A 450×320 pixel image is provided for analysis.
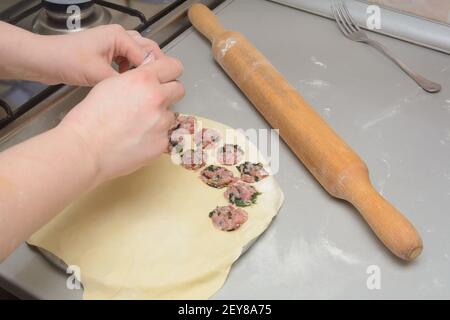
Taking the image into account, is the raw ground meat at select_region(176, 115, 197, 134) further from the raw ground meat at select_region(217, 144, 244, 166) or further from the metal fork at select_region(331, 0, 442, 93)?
the metal fork at select_region(331, 0, 442, 93)

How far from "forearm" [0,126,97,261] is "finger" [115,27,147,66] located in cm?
18

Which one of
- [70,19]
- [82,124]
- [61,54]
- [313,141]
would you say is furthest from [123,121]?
[70,19]

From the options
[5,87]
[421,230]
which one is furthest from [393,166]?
[5,87]

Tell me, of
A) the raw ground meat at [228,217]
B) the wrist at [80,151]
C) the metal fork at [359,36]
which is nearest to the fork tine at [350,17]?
the metal fork at [359,36]

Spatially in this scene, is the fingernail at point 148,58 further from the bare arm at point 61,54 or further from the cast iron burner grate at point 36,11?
the cast iron burner grate at point 36,11

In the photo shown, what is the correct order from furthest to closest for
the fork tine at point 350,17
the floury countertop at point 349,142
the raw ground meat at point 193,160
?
the fork tine at point 350,17
the raw ground meat at point 193,160
the floury countertop at point 349,142

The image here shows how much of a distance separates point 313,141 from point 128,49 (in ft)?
0.89

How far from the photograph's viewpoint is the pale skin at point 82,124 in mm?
457

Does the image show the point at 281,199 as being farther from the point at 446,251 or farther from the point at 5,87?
the point at 5,87

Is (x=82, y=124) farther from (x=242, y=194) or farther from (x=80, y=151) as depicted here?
(x=242, y=194)

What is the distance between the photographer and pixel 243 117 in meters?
0.76

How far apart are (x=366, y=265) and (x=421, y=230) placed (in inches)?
3.8

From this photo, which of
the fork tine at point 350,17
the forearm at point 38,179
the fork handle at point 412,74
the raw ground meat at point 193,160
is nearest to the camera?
the forearm at point 38,179
